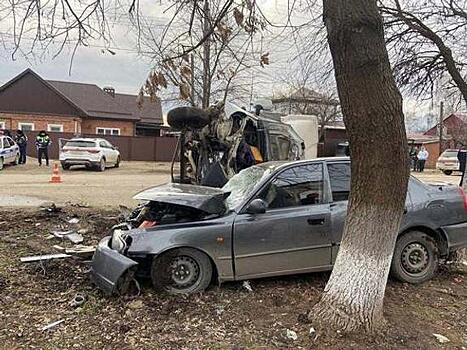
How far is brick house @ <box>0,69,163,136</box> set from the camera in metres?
37.5

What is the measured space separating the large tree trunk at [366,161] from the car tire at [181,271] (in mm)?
1421

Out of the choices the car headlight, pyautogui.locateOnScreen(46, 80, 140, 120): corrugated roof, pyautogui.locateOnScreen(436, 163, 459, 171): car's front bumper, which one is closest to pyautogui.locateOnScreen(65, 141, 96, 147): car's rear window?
pyautogui.locateOnScreen(46, 80, 140, 120): corrugated roof

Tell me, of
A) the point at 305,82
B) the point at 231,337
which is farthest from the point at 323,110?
the point at 231,337

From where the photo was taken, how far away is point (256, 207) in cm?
564

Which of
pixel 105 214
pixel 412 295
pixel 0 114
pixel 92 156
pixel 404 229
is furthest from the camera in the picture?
pixel 0 114

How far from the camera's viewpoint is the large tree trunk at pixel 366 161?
424 centimetres

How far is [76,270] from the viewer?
6133 millimetres

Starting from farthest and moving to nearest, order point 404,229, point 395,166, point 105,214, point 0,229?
point 105,214 < point 0,229 < point 404,229 < point 395,166

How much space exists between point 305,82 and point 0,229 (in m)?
6.56

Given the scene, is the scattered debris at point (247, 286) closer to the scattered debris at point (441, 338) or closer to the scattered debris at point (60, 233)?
the scattered debris at point (441, 338)

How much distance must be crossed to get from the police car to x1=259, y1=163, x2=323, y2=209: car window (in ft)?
66.6

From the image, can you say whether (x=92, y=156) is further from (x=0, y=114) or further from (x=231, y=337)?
(x=231, y=337)

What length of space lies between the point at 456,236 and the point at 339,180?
1637mm

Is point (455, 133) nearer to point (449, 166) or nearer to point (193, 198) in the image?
point (449, 166)
